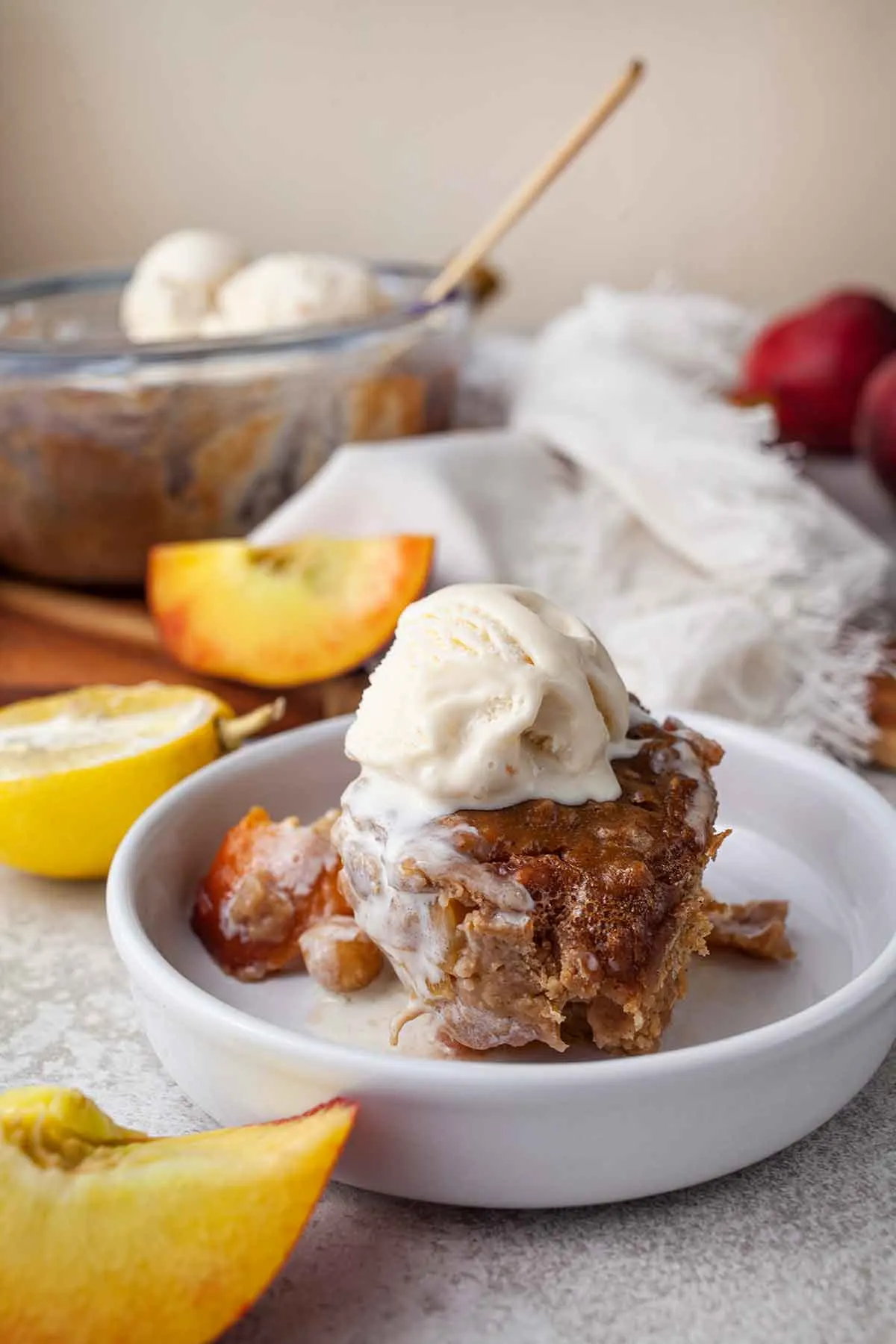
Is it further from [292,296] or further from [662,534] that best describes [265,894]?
[292,296]

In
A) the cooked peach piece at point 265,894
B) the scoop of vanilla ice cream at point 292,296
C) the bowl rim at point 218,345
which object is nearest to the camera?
the cooked peach piece at point 265,894

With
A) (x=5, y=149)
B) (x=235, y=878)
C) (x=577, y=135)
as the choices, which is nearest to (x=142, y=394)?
(x=577, y=135)

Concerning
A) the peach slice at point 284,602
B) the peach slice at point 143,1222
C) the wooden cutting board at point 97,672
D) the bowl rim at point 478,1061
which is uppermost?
Answer: the bowl rim at point 478,1061

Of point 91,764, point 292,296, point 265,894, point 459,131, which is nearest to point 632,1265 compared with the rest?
point 265,894

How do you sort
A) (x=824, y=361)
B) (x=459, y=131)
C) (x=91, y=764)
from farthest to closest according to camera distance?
(x=459, y=131) → (x=824, y=361) → (x=91, y=764)

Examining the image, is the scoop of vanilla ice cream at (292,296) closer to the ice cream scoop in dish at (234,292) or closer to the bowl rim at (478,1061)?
the ice cream scoop in dish at (234,292)

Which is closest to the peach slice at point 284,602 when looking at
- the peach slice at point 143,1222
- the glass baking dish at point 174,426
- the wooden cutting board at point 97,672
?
the wooden cutting board at point 97,672

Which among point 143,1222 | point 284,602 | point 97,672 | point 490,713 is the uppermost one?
point 490,713
